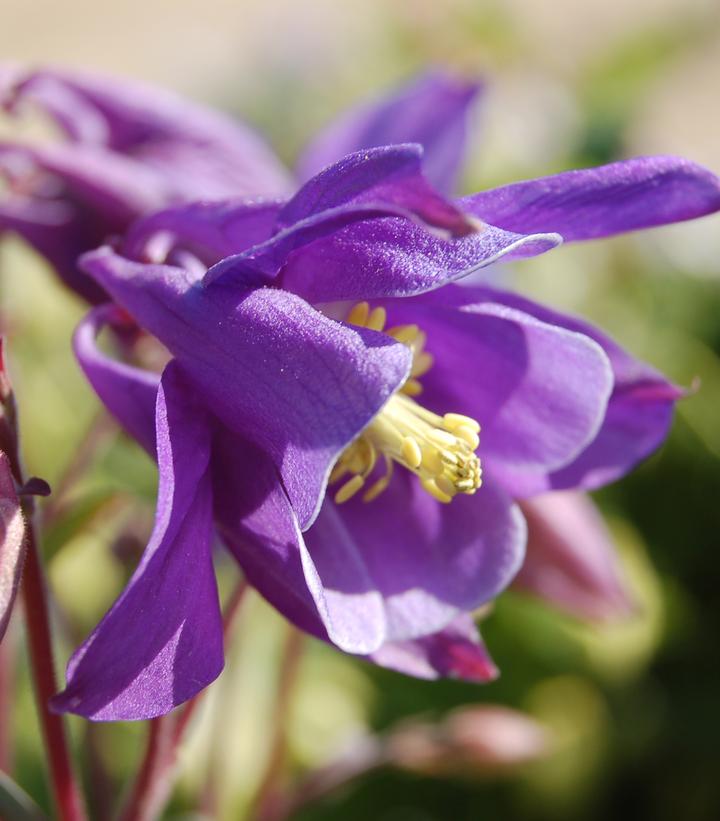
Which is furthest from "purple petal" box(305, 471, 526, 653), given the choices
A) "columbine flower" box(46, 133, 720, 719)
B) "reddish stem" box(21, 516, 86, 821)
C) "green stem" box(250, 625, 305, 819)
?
"green stem" box(250, 625, 305, 819)

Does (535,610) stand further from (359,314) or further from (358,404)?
(358,404)

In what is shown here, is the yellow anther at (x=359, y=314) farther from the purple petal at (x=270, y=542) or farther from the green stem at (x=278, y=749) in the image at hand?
the green stem at (x=278, y=749)

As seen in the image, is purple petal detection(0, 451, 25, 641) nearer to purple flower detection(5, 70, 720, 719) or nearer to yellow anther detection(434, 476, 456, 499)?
purple flower detection(5, 70, 720, 719)

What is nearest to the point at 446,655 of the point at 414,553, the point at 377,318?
the point at 414,553

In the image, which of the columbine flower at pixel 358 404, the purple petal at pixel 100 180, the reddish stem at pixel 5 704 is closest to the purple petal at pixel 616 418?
the columbine flower at pixel 358 404

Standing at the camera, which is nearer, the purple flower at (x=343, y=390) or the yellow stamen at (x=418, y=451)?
the purple flower at (x=343, y=390)

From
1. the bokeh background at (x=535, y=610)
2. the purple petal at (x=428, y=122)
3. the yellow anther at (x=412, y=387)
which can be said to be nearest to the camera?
the yellow anther at (x=412, y=387)
